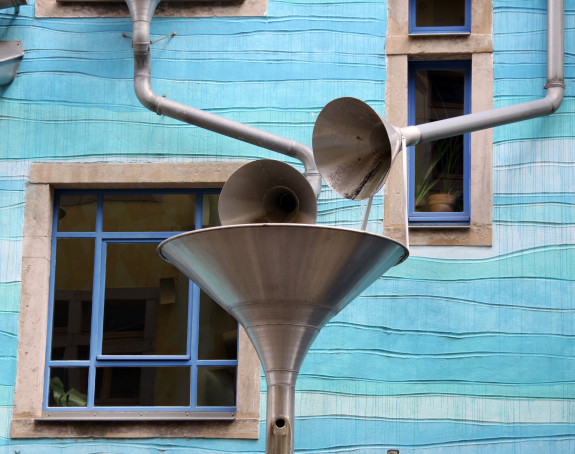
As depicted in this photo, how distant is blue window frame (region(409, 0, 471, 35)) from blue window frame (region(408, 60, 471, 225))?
0.33 metres

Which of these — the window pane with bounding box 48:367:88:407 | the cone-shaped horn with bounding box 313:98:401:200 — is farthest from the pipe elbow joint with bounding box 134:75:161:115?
the window pane with bounding box 48:367:88:407

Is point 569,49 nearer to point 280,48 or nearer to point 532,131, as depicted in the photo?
point 532,131

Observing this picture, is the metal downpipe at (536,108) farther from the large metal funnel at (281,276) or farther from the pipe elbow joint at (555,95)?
the large metal funnel at (281,276)

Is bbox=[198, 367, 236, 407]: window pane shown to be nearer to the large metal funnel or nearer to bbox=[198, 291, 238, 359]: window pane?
bbox=[198, 291, 238, 359]: window pane

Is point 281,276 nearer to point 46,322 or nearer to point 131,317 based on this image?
point 131,317

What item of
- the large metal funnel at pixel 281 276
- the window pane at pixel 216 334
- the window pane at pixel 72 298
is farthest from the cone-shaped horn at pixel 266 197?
the window pane at pixel 72 298

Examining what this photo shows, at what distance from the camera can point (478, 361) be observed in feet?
→ 39.4

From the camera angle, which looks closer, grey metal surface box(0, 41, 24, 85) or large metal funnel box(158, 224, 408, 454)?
large metal funnel box(158, 224, 408, 454)

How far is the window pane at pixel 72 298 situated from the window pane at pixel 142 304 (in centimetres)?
19

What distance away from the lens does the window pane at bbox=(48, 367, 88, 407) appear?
12469 mm

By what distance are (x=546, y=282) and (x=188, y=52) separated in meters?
4.08

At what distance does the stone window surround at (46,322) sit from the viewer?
12.0m

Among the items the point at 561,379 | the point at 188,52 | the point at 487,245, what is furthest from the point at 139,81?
the point at 561,379

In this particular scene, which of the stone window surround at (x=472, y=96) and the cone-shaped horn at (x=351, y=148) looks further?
the stone window surround at (x=472, y=96)
